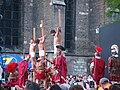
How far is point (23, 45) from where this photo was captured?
24844 millimetres

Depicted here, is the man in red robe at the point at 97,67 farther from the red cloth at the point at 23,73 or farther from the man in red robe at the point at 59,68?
the red cloth at the point at 23,73

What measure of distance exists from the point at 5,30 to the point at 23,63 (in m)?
11.5

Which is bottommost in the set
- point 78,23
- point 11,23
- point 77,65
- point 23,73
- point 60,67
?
point 77,65

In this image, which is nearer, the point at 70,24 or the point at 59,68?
the point at 59,68

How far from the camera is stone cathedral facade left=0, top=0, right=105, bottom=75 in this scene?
24.4 m

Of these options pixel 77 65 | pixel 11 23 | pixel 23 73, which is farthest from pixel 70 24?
pixel 23 73

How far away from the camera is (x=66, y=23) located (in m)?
26.2

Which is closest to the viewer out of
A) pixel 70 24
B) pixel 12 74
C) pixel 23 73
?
pixel 12 74

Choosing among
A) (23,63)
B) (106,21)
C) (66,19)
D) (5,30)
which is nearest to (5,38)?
(5,30)

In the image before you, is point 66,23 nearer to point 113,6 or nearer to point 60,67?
point 113,6

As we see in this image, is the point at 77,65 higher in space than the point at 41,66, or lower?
lower

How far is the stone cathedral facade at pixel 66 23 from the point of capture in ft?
80.0

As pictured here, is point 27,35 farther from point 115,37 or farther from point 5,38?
point 115,37

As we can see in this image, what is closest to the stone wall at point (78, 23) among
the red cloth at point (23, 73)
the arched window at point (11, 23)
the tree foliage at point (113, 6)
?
the arched window at point (11, 23)
